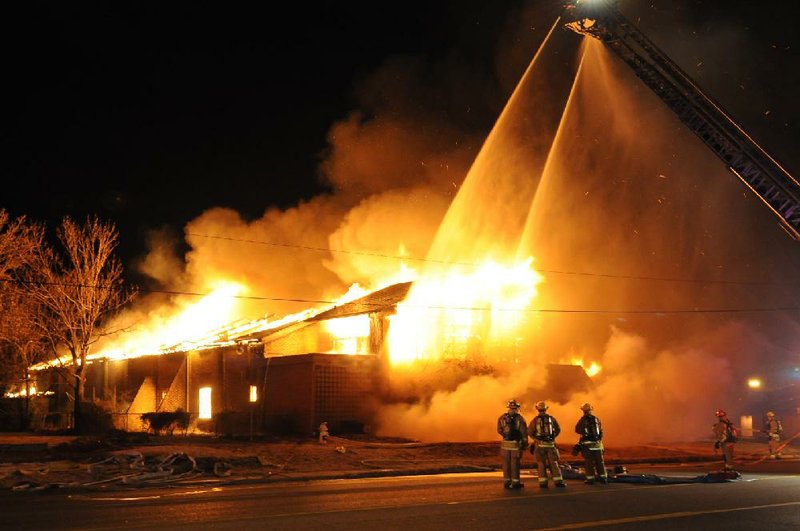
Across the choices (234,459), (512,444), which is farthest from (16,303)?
(512,444)

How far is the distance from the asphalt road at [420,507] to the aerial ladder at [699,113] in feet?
29.7

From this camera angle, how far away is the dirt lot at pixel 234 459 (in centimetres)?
1569

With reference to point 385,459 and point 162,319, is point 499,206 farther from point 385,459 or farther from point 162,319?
point 162,319

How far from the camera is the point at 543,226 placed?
40.8 metres

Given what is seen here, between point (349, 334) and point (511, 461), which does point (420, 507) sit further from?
point (349, 334)

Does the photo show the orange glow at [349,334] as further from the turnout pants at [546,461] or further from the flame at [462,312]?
the turnout pants at [546,461]

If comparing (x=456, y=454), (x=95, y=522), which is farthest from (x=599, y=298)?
(x=95, y=522)

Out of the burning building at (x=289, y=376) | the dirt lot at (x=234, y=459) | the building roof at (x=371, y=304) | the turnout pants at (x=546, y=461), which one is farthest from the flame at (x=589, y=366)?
the turnout pants at (x=546, y=461)

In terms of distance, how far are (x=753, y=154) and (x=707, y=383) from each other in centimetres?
2089

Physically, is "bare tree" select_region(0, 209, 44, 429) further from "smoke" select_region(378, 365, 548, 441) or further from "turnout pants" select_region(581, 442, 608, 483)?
"turnout pants" select_region(581, 442, 608, 483)

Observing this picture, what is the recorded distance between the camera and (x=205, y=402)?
32.1 meters

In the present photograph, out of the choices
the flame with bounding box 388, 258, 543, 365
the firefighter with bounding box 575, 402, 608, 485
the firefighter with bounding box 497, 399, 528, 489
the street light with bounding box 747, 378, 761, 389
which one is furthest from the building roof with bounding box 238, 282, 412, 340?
the street light with bounding box 747, 378, 761, 389

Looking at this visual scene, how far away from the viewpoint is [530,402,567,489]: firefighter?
1373 cm

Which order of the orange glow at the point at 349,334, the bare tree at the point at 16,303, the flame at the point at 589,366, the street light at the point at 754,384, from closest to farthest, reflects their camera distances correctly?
the bare tree at the point at 16,303 → the orange glow at the point at 349,334 → the street light at the point at 754,384 → the flame at the point at 589,366
